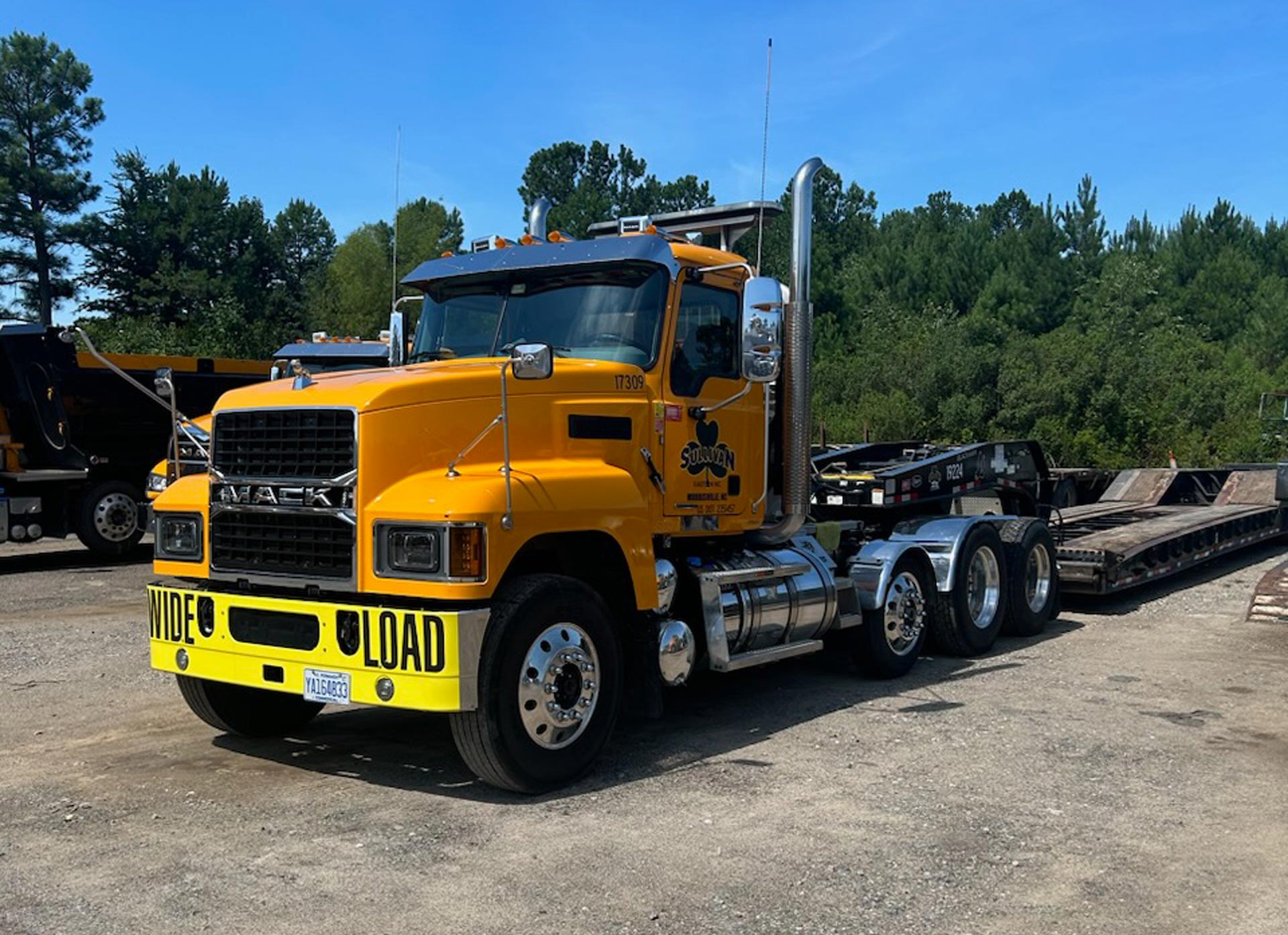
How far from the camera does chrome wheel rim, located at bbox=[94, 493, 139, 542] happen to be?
53.8 feet

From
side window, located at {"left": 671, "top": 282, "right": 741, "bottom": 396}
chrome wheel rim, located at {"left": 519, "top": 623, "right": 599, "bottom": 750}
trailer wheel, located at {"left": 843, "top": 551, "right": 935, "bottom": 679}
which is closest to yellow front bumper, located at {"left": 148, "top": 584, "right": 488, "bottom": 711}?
chrome wheel rim, located at {"left": 519, "top": 623, "right": 599, "bottom": 750}

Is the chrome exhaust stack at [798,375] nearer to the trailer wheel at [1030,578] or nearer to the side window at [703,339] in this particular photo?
the side window at [703,339]

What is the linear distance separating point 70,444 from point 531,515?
1213cm

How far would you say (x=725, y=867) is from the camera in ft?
16.8

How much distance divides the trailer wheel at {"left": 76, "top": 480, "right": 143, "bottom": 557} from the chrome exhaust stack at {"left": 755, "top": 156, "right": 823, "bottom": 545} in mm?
11184

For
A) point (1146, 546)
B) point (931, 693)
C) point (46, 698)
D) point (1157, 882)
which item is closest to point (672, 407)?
point (931, 693)

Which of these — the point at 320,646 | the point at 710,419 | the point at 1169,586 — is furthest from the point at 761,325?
the point at 1169,586

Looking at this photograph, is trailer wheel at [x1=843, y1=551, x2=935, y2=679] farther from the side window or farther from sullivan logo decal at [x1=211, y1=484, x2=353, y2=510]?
sullivan logo decal at [x1=211, y1=484, x2=353, y2=510]

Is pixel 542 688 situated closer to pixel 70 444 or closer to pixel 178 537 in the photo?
pixel 178 537

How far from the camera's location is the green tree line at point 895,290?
34.9 m

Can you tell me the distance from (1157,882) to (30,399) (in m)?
14.9

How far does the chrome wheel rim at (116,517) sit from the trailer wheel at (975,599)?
37.0 ft

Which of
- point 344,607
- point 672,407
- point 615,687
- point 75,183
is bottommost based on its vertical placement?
point 615,687

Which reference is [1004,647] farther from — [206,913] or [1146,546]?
[206,913]
